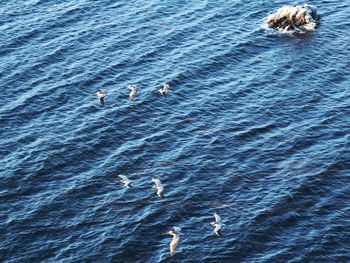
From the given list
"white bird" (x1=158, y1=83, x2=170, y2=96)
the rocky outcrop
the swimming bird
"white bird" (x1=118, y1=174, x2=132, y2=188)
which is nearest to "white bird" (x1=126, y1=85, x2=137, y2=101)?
"white bird" (x1=158, y1=83, x2=170, y2=96)

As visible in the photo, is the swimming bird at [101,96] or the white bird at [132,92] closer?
the white bird at [132,92]

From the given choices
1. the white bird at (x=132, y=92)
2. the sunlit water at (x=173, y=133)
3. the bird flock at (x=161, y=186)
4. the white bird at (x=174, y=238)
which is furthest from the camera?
the white bird at (x=132, y=92)

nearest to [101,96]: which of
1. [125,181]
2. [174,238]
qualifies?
[125,181]

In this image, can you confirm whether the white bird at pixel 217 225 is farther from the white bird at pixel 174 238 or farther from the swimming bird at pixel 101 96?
the swimming bird at pixel 101 96

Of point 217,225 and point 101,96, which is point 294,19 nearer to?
point 101,96

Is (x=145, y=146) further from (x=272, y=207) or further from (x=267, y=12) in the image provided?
(x=267, y=12)

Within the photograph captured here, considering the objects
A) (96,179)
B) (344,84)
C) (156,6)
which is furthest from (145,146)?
(156,6)

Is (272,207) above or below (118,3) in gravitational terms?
below

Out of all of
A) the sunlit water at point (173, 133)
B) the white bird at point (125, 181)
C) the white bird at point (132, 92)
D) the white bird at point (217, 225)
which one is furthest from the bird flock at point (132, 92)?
the white bird at point (217, 225)
